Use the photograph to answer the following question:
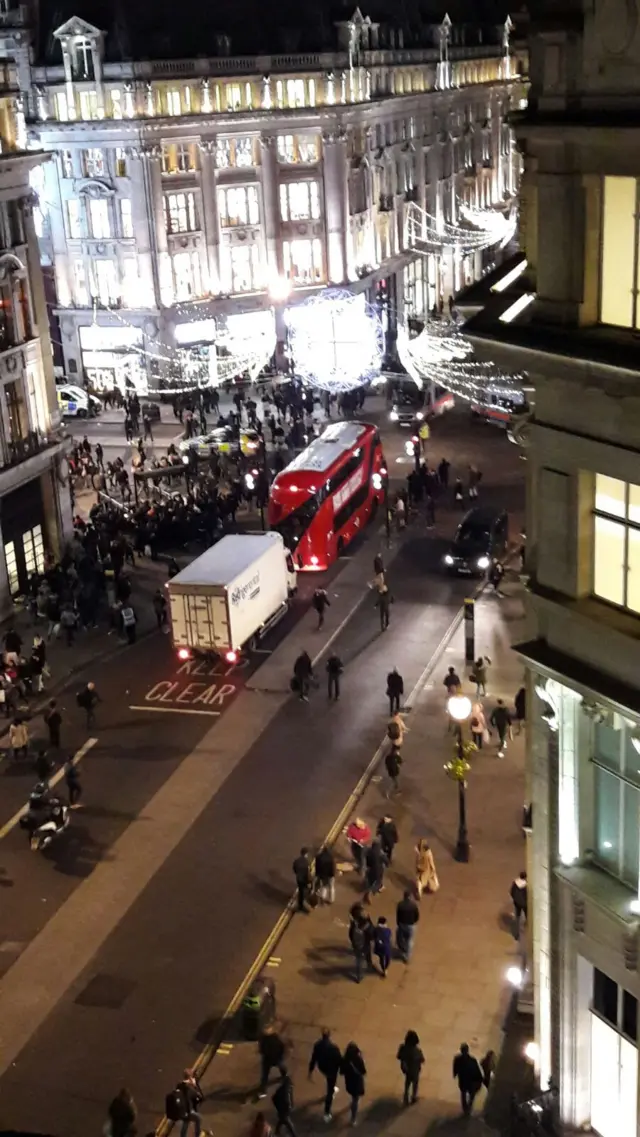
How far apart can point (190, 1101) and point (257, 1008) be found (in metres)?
2.46

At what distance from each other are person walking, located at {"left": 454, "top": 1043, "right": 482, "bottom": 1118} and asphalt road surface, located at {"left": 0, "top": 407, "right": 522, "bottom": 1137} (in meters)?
4.67

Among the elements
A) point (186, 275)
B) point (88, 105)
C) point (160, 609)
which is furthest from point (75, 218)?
point (160, 609)

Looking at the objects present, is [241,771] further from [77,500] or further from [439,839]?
[77,500]

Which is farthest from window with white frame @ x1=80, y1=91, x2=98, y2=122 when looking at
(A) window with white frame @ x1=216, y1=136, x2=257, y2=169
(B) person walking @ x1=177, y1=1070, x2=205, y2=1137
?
(B) person walking @ x1=177, y1=1070, x2=205, y2=1137

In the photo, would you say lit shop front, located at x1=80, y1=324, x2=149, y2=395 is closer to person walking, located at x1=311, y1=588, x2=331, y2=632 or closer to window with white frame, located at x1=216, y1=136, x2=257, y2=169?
window with white frame, located at x1=216, y1=136, x2=257, y2=169

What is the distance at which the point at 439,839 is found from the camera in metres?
27.3

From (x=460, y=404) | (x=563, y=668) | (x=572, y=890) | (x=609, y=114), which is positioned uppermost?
(x=609, y=114)

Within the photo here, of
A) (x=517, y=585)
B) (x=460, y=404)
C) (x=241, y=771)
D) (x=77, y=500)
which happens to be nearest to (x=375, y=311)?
(x=460, y=404)

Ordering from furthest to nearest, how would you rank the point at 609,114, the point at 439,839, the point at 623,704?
1. the point at 439,839
2. the point at 623,704
3. the point at 609,114

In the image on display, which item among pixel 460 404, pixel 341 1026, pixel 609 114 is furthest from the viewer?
pixel 460 404

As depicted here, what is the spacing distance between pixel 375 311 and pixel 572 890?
63.8 m

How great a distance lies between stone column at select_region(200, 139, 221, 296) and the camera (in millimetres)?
71188

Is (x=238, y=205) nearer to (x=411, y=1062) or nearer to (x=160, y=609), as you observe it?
(x=160, y=609)

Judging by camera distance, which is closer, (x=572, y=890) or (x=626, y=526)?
(x=626, y=526)
